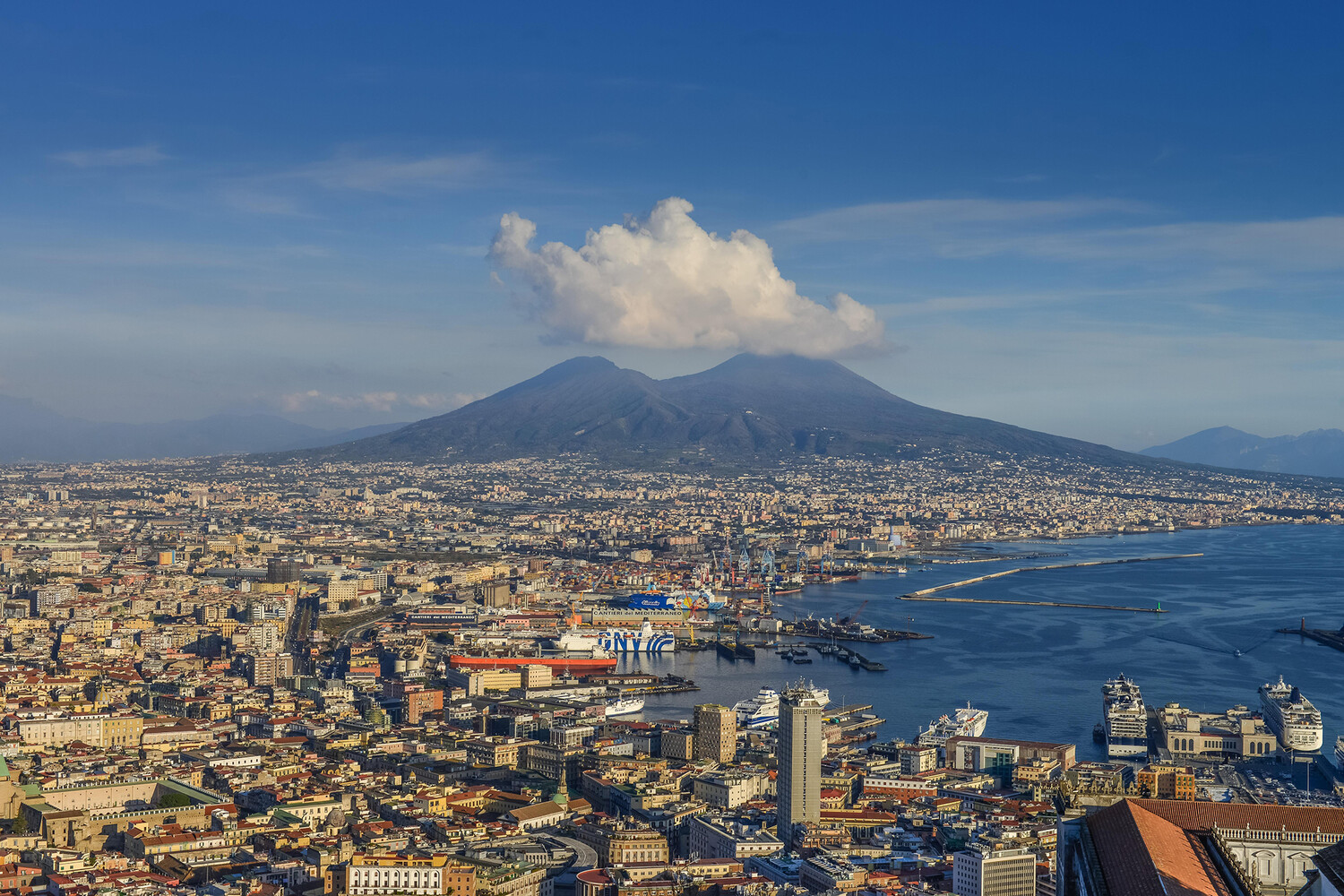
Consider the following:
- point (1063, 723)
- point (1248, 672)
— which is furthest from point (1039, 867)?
point (1248, 672)

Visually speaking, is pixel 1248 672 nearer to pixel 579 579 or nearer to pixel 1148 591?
pixel 1148 591

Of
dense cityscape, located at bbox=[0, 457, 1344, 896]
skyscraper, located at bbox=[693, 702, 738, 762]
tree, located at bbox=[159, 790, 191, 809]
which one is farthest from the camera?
skyscraper, located at bbox=[693, 702, 738, 762]

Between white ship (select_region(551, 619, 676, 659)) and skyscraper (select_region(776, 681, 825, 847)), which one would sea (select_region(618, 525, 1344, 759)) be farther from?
skyscraper (select_region(776, 681, 825, 847))

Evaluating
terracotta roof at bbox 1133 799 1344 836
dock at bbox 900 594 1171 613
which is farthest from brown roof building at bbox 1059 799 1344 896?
dock at bbox 900 594 1171 613

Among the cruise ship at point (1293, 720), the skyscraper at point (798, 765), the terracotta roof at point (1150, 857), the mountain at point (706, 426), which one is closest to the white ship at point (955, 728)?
the cruise ship at point (1293, 720)

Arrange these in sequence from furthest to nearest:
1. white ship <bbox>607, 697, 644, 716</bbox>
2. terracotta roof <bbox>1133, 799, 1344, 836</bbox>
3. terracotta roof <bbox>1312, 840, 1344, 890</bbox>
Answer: white ship <bbox>607, 697, 644, 716</bbox> → terracotta roof <bbox>1133, 799, 1344, 836</bbox> → terracotta roof <bbox>1312, 840, 1344, 890</bbox>

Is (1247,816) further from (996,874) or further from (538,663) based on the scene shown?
(538,663)

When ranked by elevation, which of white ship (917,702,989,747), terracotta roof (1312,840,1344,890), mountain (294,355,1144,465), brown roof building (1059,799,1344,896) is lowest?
white ship (917,702,989,747)
